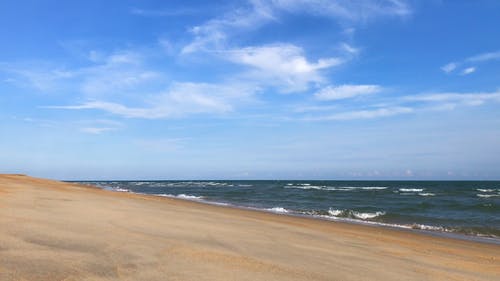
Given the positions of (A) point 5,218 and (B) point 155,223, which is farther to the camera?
(B) point 155,223

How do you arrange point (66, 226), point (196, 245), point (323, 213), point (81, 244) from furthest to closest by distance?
point (323, 213) → point (66, 226) → point (196, 245) → point (81, 244)

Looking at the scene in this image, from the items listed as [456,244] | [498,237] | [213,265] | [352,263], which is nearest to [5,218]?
[213,265]

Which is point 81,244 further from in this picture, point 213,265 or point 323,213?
point 323,213

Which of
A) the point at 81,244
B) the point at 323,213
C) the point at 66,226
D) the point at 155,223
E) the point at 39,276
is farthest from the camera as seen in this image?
the point at 323,213

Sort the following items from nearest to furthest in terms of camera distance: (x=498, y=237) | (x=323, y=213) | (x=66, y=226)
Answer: (x=66, y=226) → (x=498, y=237) → (x=323, y=213)

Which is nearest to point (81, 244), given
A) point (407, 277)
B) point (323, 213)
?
point (407, 277)

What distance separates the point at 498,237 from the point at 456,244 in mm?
4173

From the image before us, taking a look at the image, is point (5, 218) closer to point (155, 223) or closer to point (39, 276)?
point (155, 223)

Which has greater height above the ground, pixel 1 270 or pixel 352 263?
pixel 1 270

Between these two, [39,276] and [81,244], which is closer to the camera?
[39,276]

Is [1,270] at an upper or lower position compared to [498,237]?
upper

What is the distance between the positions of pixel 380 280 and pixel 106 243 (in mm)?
3566

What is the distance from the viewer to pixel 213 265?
Result: 199 inches

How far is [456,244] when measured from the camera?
12.6m
